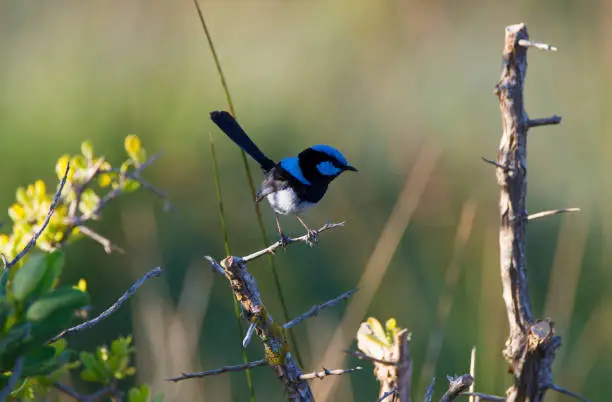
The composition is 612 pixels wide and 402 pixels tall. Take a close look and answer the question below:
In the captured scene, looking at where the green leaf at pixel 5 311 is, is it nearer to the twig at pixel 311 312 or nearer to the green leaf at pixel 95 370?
the twig at pixel 311 312

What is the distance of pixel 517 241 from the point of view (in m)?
1.68

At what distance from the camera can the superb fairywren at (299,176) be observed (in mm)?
2557

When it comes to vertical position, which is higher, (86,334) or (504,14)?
(504,14)

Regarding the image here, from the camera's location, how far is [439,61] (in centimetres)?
738

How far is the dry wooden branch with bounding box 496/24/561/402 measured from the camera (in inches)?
62.9

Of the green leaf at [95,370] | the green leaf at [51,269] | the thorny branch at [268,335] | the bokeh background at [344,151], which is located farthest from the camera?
the bokeh background at [344,151]

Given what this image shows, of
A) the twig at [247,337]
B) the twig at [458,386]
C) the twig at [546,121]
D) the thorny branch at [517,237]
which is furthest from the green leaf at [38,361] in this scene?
the twig at [546,121]

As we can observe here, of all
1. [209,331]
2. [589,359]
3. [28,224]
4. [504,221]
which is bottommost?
[589,359]

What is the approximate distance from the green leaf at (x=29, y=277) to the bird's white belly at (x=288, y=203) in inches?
61.9

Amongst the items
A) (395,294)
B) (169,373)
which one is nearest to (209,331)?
(395,294)

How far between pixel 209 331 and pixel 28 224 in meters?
2.41

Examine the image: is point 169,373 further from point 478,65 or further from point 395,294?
point 478,65

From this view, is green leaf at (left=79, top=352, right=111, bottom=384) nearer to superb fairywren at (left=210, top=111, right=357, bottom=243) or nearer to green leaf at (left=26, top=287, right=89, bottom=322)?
green leaf at (left=26, top=287, right=89, bottom=322)

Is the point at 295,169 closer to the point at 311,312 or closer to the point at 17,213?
the point at 17,213
